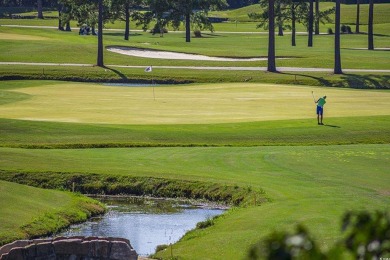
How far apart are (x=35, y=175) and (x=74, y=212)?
224 inches

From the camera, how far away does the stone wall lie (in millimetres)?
16188

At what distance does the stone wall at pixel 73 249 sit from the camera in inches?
637

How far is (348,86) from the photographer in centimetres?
6781

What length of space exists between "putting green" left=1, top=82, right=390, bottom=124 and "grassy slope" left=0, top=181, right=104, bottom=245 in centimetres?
1591

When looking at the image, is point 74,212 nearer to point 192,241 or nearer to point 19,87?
point 192,241

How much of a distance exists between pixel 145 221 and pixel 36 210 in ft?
11.9

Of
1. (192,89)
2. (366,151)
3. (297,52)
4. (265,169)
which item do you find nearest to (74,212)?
(265,169)

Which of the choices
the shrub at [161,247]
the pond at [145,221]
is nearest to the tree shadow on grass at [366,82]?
the pond at [145,221]

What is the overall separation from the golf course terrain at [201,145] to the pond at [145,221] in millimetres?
573

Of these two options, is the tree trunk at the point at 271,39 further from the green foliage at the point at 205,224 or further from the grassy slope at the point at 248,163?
the green foliage at the point at 205,224

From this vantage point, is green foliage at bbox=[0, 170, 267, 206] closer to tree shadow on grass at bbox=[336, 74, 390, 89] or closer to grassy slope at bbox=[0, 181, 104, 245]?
grassy slope at bbox=[0, 181, 104, 245]

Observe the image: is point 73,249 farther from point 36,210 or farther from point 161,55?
point 161,55

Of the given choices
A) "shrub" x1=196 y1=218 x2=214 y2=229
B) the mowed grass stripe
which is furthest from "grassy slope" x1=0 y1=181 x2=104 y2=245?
the mowed grass stripe

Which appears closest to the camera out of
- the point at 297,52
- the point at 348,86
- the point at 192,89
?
the point at 192,89
